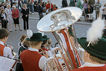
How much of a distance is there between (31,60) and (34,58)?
6cm

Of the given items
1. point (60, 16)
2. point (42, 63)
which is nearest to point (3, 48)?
point (42, 63)

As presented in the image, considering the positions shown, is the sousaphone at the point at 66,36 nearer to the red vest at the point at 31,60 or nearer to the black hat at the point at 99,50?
the red vest at the point at 31,60

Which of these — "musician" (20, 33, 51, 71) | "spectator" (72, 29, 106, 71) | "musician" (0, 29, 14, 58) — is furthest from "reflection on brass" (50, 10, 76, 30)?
"spectator" (72, 29, 106, 71)

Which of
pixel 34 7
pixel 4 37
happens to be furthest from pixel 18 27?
pixel 4 37

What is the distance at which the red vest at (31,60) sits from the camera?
7.89 ft

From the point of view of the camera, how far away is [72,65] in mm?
2398

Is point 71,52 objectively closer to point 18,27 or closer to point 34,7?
point 18,27

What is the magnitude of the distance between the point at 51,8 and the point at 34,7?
287 cm

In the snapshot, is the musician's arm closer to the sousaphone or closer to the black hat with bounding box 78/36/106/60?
the sousaphone

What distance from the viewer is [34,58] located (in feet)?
7.93

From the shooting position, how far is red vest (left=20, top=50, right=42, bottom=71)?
2404 millimetres

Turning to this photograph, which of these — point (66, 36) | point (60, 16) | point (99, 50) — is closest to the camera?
point (99, 50)

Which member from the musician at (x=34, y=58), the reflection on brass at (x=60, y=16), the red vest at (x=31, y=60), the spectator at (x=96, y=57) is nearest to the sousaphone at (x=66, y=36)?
the reflection on brass at (x=60, y=16)

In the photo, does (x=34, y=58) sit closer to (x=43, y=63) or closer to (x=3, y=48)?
(x=43, y=63)
